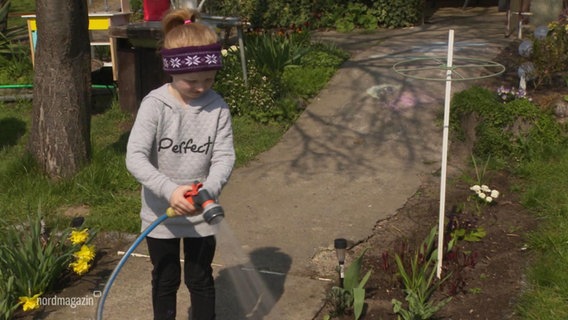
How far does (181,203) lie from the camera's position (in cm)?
304

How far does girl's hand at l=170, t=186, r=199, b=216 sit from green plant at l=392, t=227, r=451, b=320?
1.45 meters

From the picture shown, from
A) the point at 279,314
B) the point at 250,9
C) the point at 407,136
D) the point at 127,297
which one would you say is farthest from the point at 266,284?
the point at 250,9

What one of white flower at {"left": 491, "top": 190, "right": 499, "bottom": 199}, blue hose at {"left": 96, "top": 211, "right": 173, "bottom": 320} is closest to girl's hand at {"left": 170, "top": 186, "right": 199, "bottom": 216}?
blue hose at {"left": 96, "top": 211, "right": 173, "bottom": 320}

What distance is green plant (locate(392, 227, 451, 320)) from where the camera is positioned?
3.92 meters

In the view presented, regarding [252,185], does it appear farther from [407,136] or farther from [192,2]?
[192,2]

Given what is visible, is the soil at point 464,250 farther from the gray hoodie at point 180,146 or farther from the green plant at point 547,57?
the green plant at point 547,57

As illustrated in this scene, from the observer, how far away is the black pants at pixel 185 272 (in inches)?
142

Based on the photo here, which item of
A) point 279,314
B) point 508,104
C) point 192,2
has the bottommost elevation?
point 279,314

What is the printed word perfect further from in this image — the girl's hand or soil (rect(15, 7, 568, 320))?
soil (rect(15, 7, 568, 320))

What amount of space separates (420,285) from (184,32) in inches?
77.9

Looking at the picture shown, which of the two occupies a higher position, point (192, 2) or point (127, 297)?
point (192, 2)

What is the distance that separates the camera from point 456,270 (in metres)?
4.54

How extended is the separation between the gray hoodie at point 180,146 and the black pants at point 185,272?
108 mm

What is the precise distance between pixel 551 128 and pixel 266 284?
11.8 ft
